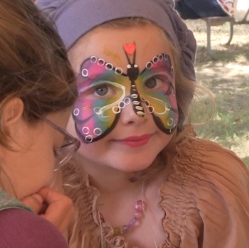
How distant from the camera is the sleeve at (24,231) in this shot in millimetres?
713

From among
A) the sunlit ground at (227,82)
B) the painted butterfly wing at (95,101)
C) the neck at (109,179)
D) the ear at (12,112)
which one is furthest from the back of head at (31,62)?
the sunlit ground at (227,82)

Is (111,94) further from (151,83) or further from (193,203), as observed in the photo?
(193,203)

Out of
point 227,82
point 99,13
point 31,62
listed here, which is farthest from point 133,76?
point 227,82

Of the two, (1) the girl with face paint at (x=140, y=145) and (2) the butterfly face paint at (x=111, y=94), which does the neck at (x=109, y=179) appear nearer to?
(1) the girl with face paint at (x=140, y=145)

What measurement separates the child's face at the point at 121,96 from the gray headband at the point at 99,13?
0.02 meters

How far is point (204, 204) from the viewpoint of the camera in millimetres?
1383

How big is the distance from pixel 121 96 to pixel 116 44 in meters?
0.11

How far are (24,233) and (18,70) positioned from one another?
8.8 inches

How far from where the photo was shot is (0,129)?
80 cm

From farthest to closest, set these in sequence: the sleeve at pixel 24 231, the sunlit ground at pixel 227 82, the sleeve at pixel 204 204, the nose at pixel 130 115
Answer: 1. the sunlit ground at pixel 227 82
2. the sleeve at pixel 204 204
3. the nose at pixel 130 115
4. the sleeve at pixel 24 231

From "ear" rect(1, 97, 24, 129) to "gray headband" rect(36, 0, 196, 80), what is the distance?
44 centimetres

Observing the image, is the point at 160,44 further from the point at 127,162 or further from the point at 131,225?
the point at 131,225

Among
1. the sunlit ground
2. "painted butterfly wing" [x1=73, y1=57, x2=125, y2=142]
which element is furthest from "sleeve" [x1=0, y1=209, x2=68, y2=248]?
the sunlit ground

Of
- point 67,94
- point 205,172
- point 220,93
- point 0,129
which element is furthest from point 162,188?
point 220,93
